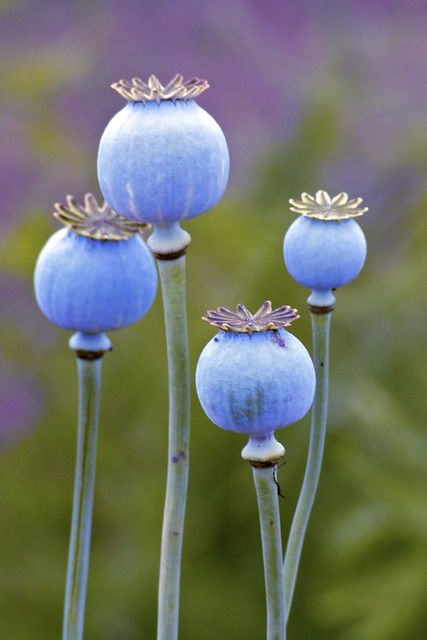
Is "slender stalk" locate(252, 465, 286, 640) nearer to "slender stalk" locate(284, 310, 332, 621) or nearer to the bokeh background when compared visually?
"slender stalk" locate(284, 310, 332, 621)

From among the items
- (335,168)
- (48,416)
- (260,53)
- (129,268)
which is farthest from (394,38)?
(129,268)

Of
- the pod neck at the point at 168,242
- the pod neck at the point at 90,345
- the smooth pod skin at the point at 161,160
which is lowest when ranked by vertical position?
the pod neck at the point at 90,345

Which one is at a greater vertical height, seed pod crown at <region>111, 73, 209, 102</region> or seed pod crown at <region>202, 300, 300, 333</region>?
seed pod crown at <region>111, 73, 209, 102</region>

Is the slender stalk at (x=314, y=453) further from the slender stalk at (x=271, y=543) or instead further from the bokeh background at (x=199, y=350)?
the bokeh background at (x=199, y=350)

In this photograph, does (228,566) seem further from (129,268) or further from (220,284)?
(129,268)

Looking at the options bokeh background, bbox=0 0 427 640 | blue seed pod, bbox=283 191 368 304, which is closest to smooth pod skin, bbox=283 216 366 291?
blue seed pod, bbox=283 191 368 304

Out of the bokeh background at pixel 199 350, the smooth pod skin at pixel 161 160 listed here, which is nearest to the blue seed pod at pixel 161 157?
the smooth pod skin at pixel 161 160
